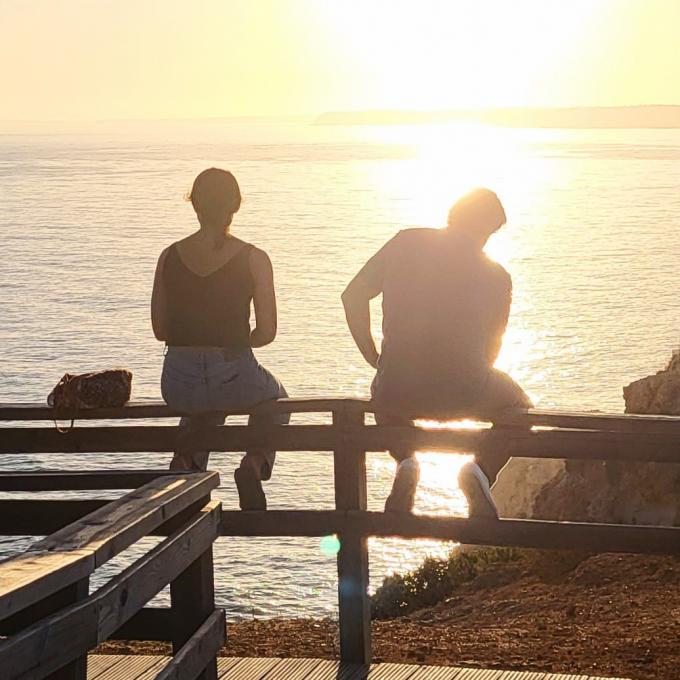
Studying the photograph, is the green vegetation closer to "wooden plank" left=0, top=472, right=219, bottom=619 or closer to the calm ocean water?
the calm ocean water

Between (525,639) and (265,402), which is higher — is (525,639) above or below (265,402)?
below

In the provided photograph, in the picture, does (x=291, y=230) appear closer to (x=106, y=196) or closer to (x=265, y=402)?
(x=106, y=196)

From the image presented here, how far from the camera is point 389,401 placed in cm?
690

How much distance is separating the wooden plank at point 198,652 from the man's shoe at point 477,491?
6.53 feet

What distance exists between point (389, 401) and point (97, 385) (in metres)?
1.47

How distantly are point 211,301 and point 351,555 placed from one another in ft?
4.68

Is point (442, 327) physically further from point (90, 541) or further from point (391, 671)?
point (90, 541)

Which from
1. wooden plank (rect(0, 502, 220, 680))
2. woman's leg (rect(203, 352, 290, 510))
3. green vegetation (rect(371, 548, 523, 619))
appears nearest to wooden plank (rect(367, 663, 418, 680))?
woman's leg (rect(203, 352, 290, 510))

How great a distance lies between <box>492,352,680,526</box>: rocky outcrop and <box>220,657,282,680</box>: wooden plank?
29.3ft

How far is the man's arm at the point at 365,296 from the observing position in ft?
23.2

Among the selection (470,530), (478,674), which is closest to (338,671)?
(478,674)

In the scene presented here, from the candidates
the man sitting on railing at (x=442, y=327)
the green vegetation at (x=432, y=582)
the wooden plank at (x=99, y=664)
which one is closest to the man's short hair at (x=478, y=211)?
the man sitting on railing at (x=442, y=327)

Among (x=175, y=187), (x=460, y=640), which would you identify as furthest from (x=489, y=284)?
(x=175, y=187)

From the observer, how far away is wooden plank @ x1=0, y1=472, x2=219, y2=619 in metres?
3.20
